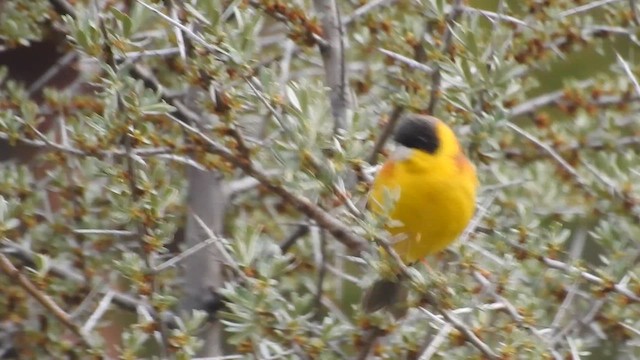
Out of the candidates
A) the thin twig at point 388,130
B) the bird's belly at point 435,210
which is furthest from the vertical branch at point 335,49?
the bird's belly at point 435,210

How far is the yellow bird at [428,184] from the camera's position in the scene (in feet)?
9.31

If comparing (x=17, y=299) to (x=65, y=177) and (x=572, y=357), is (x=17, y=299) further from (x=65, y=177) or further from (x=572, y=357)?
(x=572, y=357)

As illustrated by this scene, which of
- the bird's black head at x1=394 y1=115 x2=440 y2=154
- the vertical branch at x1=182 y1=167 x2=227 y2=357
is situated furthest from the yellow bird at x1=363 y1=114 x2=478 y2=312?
the vertical branch at x1=182 y1=167 x2=227 y2=357

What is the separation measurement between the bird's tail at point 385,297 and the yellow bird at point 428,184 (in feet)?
0.51

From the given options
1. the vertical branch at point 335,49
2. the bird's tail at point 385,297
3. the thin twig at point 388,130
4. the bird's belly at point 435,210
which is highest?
the vertical branch at point 335,49

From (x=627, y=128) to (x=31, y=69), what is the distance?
1.91 metres

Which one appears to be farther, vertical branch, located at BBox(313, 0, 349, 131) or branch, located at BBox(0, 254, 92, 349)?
vertical branch, located at BBox(313, 0, 349, 131)

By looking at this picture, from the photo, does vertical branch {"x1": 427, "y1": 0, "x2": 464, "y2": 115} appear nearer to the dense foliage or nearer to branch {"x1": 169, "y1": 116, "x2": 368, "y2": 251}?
the dense foliage

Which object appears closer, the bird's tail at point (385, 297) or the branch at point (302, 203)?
the branch at point (302, 203)

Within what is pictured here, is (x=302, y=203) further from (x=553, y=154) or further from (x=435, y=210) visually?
(x=553, y=154)

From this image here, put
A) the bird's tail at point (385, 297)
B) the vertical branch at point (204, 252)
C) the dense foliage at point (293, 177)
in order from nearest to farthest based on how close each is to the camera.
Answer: the dense foliage at point (293, 177) < the bird's tail at point (385, 297) < the vertical branch at point (204, 252)

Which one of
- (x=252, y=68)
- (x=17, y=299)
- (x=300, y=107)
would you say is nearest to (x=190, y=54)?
(x=252, y=68)

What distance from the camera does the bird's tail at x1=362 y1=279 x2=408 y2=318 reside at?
2.66 m

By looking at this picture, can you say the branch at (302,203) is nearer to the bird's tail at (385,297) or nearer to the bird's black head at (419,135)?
the bird's tail at (385,297)
